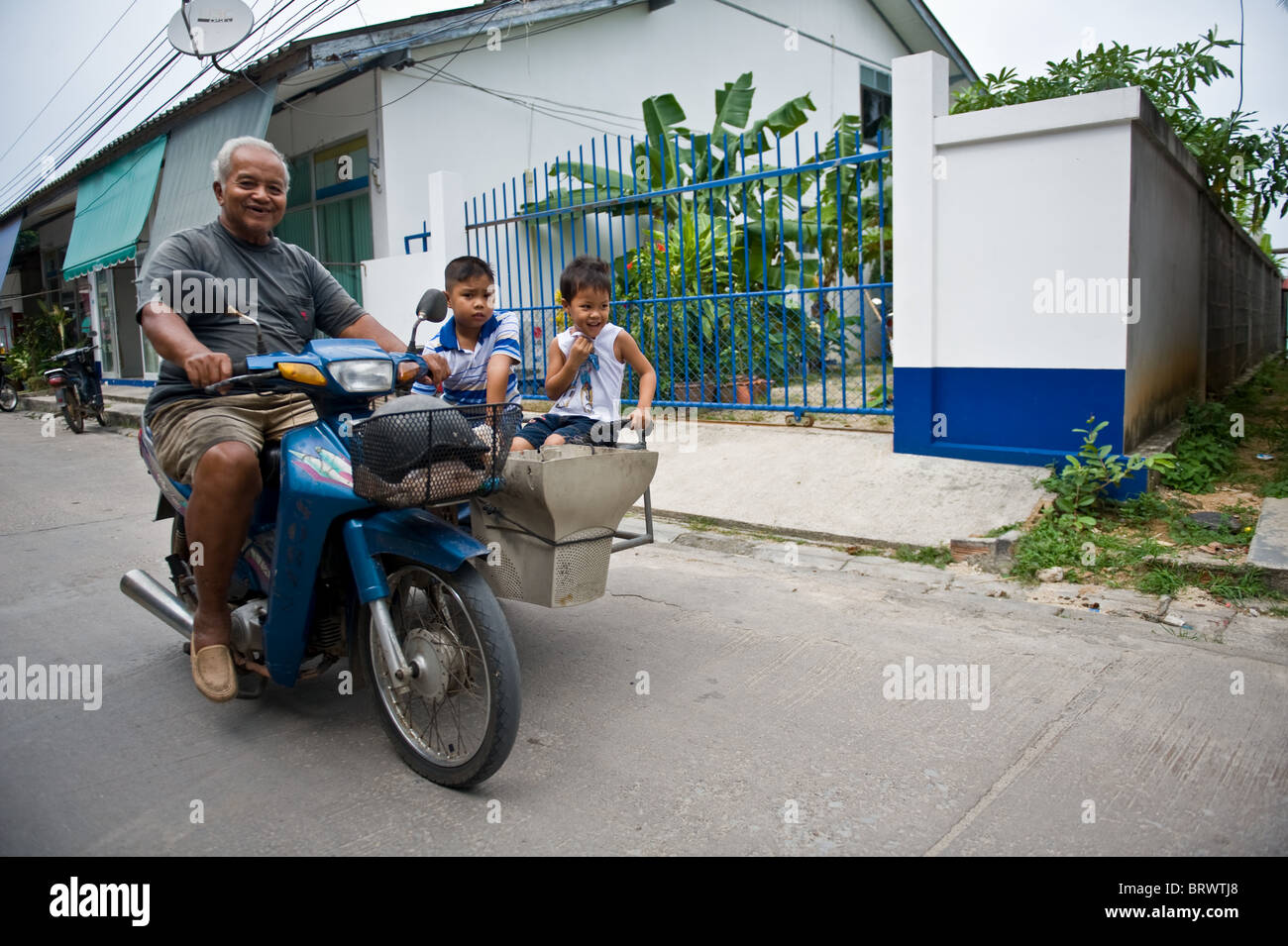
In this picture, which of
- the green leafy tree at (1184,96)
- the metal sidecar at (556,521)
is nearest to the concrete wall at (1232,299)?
the green leafy tree at (1184,96)

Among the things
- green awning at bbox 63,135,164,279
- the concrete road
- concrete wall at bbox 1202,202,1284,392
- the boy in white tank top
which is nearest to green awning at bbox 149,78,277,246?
green awning at bbox 63,135,164,279

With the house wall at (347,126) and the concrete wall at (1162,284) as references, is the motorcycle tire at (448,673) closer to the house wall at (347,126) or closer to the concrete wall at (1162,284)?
the concrete wall at (1162,284)

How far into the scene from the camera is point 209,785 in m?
2.70

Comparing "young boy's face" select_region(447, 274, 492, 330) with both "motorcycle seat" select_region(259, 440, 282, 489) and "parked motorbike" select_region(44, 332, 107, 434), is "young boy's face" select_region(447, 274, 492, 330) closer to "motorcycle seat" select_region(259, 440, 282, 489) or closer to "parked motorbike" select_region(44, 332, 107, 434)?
"motorcycle seat" select_region(259, 440, 282, 489)

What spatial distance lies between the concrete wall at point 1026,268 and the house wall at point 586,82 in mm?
6550

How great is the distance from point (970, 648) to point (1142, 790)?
3.74 feet

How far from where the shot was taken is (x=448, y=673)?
8.53ft

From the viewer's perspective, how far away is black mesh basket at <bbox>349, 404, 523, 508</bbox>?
8.02 feet

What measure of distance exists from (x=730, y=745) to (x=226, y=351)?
82.6 inches

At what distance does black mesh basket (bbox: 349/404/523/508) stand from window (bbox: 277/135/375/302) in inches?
374

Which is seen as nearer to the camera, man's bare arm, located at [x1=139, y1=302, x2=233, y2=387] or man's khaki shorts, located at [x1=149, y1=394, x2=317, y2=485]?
man's bare arm, located at [x1=139, y1=302, x2=233, y2=387]
